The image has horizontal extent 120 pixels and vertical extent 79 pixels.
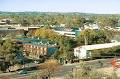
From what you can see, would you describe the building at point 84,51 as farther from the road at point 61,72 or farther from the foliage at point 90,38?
the foliage at point 90,38

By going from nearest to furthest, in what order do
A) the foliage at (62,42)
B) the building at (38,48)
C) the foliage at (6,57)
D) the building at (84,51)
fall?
the foliage at (6,57) → the foliage at (62,42) → the building at (84,51) → the building at (38,48)

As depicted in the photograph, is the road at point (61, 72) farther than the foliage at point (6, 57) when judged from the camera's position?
No

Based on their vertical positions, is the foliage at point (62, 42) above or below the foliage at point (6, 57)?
below

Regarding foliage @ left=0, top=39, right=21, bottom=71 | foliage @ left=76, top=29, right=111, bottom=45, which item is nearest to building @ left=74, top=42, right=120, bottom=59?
foliage @ left=76, top=29, right=111, bottom=45

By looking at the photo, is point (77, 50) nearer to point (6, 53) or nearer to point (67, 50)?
point (67, 50)

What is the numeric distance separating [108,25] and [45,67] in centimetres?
5490

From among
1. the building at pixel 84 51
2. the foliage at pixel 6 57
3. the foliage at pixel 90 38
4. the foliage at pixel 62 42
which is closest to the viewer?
A: the foliage at pixel 6 57

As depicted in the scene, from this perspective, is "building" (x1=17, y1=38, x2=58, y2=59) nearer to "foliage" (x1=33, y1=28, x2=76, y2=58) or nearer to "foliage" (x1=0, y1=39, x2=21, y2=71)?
"foliage" (x1=33, y1=28, x2=76, y2=58)

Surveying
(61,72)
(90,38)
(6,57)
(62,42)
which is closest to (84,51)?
(62,42)

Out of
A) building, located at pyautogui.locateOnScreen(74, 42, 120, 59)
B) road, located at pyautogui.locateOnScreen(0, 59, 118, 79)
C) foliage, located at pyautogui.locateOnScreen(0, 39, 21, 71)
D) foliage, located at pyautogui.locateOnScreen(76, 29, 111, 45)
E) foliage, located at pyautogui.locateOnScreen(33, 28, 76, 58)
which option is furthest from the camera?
foliage, located at pyautogui.locateOnScreen(76, 29, 111, 45)

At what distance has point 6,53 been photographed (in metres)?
28.6

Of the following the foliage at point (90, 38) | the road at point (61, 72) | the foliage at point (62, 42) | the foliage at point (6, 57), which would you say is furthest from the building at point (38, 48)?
the foliage at point (6, 57)

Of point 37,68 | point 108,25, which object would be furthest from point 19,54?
point 108,25

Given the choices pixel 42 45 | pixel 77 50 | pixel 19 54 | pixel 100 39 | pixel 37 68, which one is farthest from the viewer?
pixel 100 39
